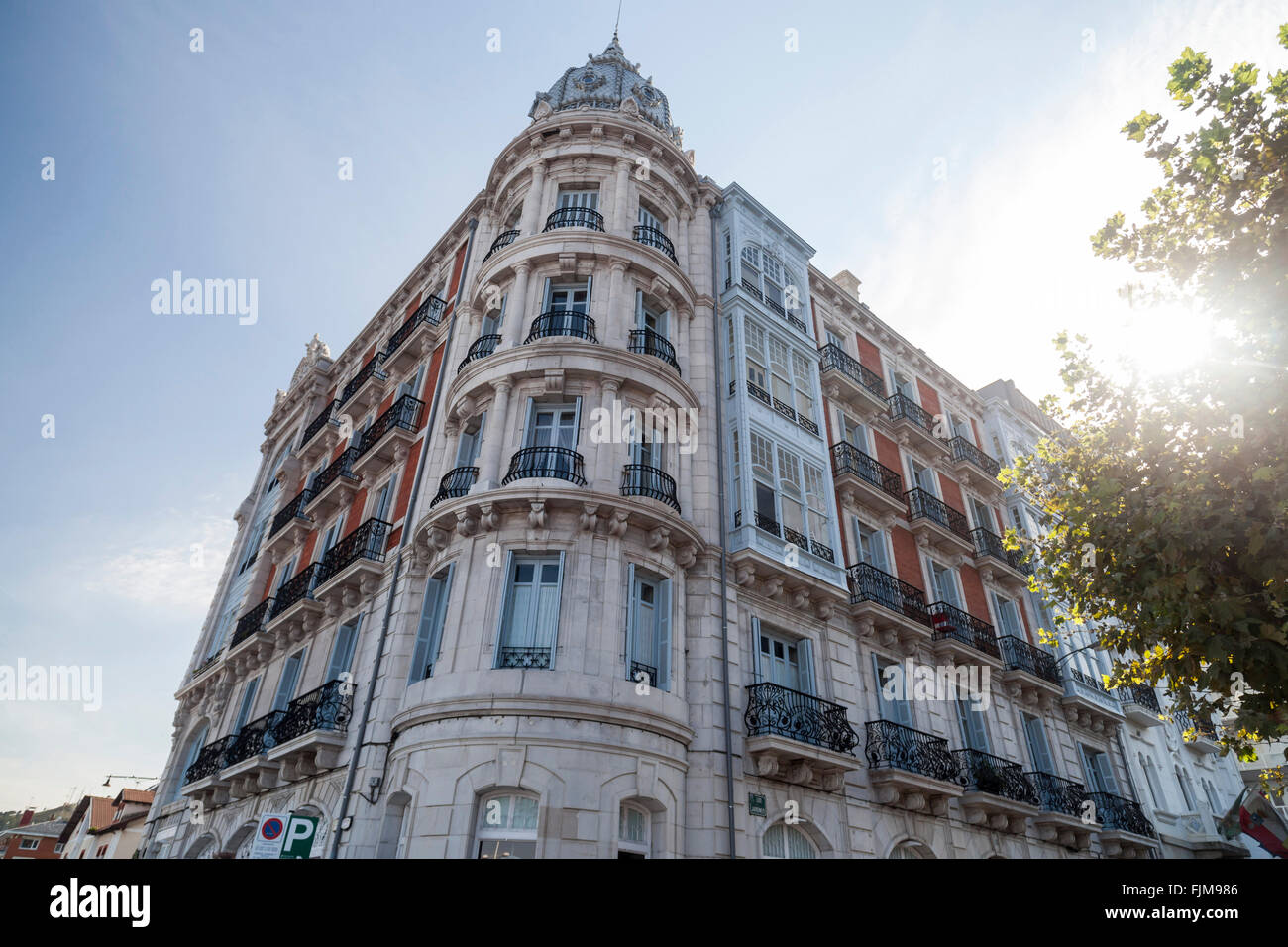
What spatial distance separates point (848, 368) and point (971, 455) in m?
6.43

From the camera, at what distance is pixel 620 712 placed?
12180mm

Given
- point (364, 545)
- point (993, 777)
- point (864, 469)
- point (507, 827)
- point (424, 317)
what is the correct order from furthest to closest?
point (424, 317) < point (864, 469) < point (364, 545) < point (993, 777) < point (507, 827)

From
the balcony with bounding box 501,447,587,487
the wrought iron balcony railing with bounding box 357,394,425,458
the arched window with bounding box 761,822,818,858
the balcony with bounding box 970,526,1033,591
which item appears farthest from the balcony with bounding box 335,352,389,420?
the balcony with bounding box 970,526,1033,591

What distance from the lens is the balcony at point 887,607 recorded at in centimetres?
1766

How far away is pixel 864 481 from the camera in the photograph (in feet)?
65.1

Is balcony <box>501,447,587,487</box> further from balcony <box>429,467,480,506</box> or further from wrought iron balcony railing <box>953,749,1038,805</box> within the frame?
wrought iron balcony railing <box>953,749,1038,805</box>

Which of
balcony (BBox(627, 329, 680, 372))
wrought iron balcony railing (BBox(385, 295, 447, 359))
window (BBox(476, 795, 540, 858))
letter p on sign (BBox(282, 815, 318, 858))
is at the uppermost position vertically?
wrought iron balcony railing (BBox(385, 295, 447, 359))

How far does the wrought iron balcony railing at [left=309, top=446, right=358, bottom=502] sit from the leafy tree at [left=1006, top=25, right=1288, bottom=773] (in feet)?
59.9

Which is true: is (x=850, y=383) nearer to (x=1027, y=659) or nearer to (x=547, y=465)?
(x=1027, y=659)

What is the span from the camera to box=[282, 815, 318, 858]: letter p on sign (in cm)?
966

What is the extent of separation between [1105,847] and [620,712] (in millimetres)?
17614

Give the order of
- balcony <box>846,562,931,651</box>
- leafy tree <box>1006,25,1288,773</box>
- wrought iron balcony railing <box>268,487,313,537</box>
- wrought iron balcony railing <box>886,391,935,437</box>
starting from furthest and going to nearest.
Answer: wrought iron balcony railing <box>886,391,935,437</box>, wrought iron balcony railing <box>268,487,313,537</box>, balcony <box>846,562,931,651</box>, leafy tree <box>1006,25,1288,773</box>

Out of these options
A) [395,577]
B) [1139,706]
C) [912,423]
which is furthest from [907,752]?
[1139,706]
